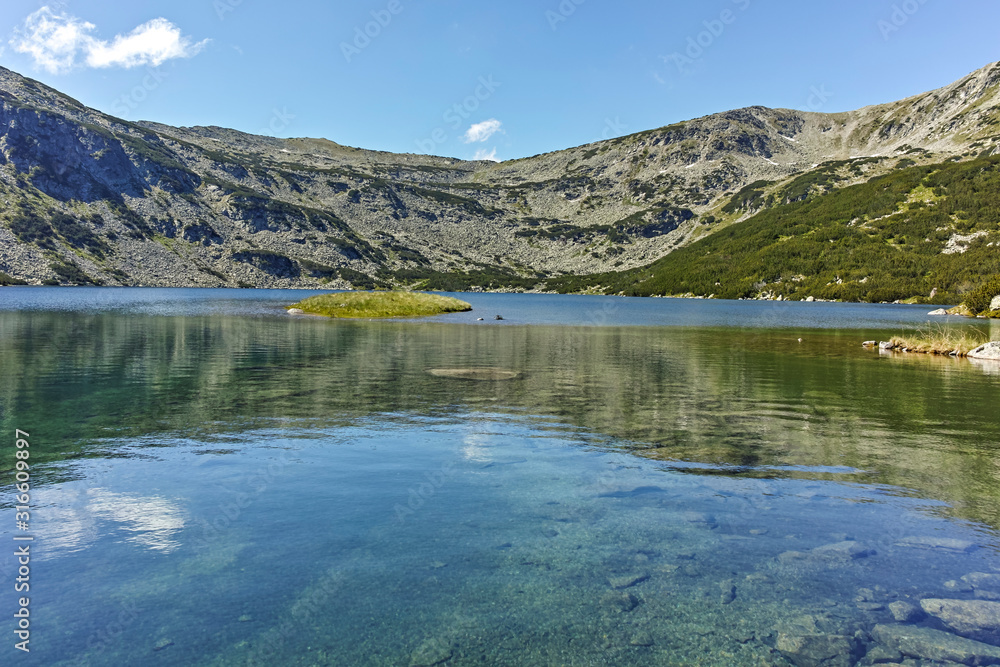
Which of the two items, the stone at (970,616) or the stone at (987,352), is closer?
the stone at (970,616)

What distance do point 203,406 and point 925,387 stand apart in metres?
39.1

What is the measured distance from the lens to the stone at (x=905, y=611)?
29.4ft

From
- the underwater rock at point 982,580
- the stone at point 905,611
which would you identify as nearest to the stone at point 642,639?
the stone at point 905,611

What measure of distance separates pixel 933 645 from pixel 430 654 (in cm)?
719

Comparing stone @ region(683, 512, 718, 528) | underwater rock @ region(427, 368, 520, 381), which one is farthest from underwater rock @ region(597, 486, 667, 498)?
underwater rock @ region(427, 368, 520, 381)

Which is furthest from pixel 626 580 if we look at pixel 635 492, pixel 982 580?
pixel 982 580

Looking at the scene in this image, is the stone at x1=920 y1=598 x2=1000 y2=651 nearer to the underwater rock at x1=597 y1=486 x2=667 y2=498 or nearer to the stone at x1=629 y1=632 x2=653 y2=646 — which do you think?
the stone at x1=629 y1=632 x2=653 y2=646

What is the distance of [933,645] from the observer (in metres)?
8.22

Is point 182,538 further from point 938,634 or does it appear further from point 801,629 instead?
point 938,634

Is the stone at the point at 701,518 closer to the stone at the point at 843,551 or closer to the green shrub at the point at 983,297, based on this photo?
the stone at the point at 843,551

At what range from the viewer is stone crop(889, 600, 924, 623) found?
895 centimetres

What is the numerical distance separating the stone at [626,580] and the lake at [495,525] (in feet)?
0.24

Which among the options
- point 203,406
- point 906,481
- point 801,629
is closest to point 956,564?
point 801,629

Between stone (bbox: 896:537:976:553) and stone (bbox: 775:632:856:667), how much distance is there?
4.86 metres
